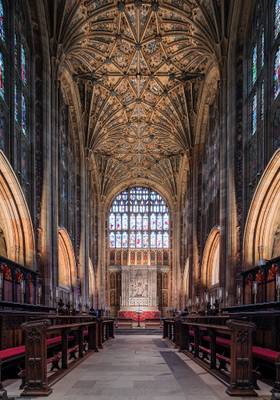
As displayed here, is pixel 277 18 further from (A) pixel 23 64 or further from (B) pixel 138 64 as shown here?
(B) pixel 138 64

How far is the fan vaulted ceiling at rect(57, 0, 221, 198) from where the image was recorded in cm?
2745

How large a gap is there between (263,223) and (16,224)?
10593 mm

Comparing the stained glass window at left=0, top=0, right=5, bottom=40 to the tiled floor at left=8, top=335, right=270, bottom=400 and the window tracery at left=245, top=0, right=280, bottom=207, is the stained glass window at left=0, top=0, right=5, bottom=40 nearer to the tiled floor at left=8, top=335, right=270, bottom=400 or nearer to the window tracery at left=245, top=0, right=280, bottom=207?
the window tracery at left=245, top=0, right=280, bottom=207

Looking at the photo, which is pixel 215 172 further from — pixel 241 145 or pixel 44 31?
pixel 44 31

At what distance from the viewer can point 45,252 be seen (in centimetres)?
2316

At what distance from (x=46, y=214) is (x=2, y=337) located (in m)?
12.7

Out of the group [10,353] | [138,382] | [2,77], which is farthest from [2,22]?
[138,382]

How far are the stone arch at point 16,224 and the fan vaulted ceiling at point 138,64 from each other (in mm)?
10516

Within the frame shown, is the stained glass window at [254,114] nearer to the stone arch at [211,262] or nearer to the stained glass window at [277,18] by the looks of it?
the stained glass window at [277,18]

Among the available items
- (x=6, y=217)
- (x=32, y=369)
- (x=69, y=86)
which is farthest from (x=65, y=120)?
(x=32, y=369)

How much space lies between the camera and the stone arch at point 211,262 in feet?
105

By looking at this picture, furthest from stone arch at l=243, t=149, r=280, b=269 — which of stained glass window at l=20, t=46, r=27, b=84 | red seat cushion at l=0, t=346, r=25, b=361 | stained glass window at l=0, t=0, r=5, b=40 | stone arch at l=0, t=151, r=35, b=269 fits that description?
red seat cushion at l=0, t=346, r=25, b=361

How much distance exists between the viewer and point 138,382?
31.2 feet

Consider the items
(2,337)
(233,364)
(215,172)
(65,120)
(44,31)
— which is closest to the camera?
(233,364)
